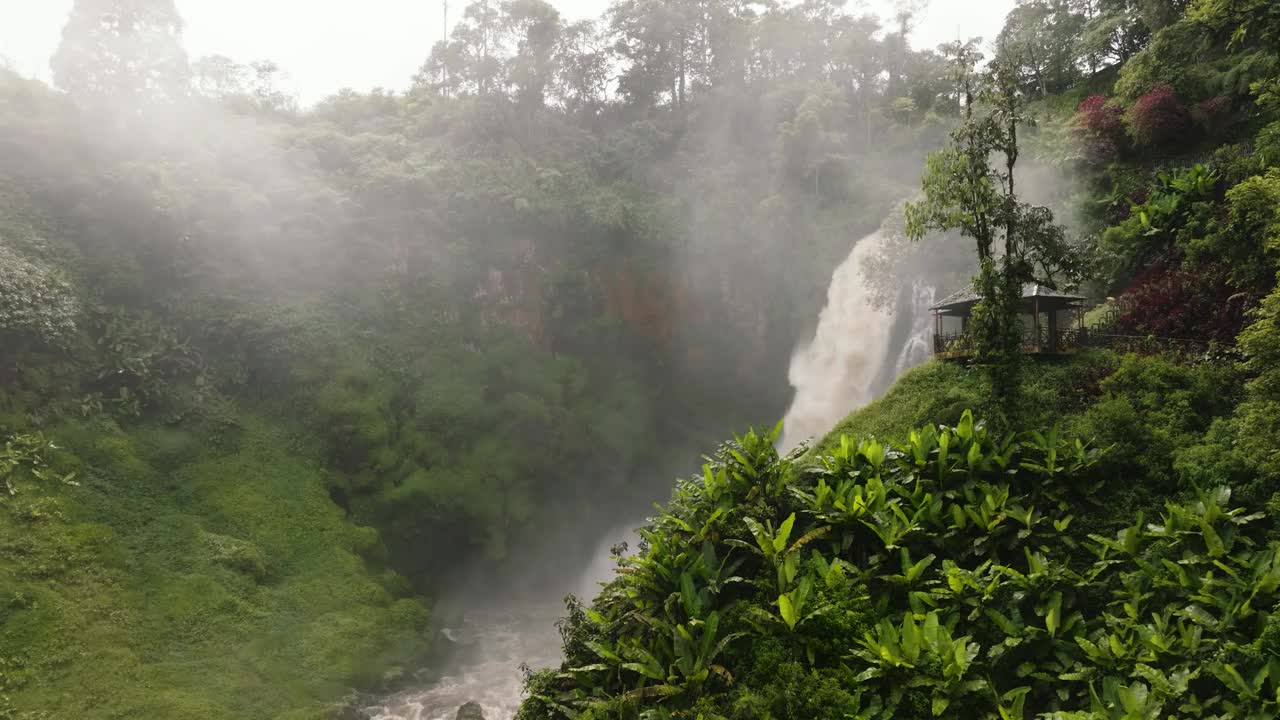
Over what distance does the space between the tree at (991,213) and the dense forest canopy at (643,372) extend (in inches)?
4.1

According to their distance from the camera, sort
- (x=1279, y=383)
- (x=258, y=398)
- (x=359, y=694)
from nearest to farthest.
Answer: (x=1279, y=383)
(x=359, y=694)
(x=258, y=398)

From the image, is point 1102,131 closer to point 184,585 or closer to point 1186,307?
point 1186,307

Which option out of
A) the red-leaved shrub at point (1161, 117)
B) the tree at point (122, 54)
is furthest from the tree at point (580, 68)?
the red-leaved shrub at point (1161, 117)

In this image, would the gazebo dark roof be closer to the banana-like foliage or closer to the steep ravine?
the banana-like foliage

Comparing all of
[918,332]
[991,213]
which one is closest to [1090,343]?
[991,213]

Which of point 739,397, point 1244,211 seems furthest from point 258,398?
point 1244,211

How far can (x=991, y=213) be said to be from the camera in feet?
42.6

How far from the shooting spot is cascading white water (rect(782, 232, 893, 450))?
24172 millimetres

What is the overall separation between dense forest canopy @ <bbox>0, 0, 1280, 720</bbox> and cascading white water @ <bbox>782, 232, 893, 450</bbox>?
1.15 metres

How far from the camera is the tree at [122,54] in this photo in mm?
25453

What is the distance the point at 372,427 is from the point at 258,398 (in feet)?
11.7

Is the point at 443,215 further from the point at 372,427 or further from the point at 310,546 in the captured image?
the point at 310,546

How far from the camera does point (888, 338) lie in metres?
24.6

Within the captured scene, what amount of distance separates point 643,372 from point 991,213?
1695 cm
